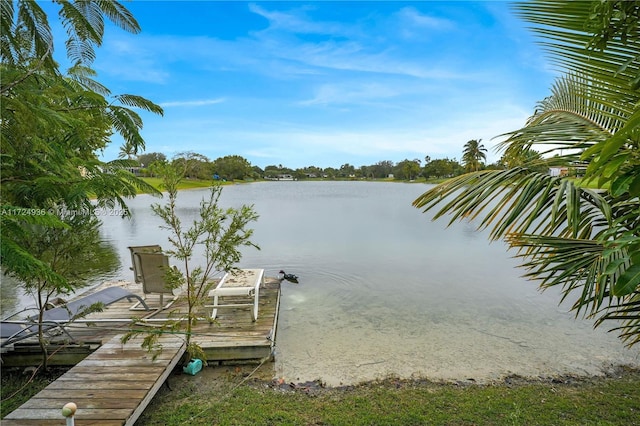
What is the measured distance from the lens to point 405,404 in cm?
335

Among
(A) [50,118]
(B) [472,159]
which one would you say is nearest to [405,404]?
(B) [472,159]

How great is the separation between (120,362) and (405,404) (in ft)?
9.86

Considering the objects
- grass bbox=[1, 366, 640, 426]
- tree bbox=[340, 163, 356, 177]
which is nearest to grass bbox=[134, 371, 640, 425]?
grass bbox=[1, 366, 640, 426]

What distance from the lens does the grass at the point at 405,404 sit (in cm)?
305

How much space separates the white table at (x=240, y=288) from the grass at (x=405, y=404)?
135 centimetres

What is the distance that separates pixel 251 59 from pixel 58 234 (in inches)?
569

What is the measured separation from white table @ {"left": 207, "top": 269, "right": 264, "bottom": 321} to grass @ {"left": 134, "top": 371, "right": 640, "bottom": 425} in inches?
53.0

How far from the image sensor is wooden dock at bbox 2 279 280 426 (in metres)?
2.65

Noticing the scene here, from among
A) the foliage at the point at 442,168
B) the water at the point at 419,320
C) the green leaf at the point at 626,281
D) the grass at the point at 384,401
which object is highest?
the foliage at the point at 442,168

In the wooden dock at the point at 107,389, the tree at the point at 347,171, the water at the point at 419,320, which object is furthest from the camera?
the tree at the point at 347,171

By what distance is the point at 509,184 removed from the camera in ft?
5.51

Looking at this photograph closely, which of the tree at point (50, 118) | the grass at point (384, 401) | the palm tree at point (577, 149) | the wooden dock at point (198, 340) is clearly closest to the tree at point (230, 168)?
the wooden dock at point (198, 340)

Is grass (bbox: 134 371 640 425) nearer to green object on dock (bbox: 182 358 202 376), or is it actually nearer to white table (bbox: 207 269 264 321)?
green object on dock (bbox: 182 358 202 376)

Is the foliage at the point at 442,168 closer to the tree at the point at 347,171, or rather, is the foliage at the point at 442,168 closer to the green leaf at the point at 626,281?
the tree at the point at 347,171
